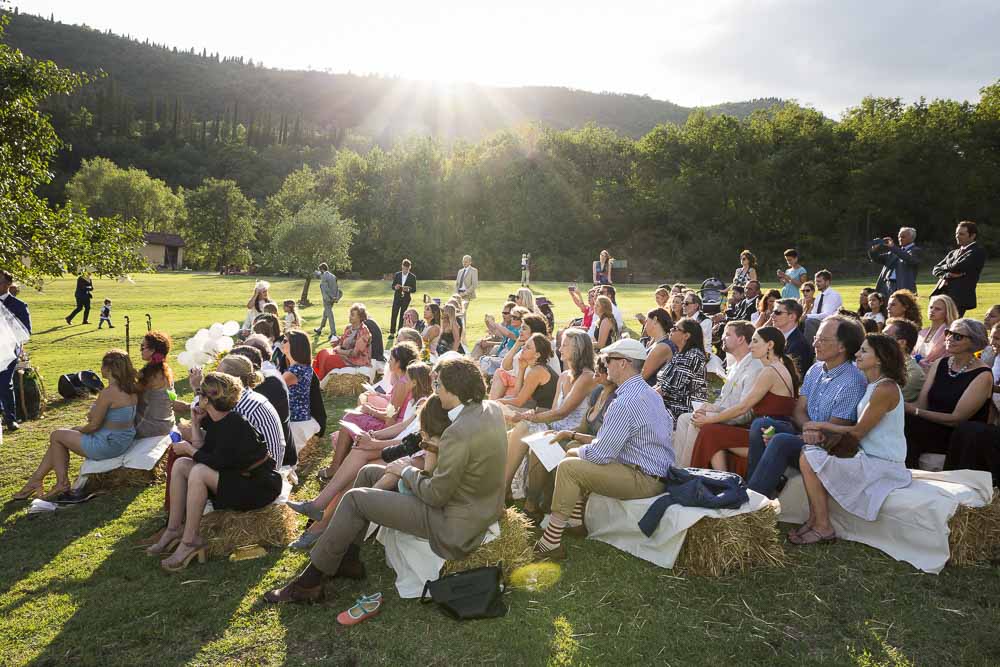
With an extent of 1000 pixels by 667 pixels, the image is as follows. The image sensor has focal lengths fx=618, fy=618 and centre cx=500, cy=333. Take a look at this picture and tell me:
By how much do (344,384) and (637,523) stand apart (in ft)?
22.7

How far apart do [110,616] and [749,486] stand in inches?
190

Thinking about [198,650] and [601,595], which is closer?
[198,650]

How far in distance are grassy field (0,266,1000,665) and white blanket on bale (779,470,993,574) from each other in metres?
0.13

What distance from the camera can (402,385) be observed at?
20.5ft

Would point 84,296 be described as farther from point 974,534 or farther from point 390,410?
point 974,534

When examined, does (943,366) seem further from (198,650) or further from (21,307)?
(21,307)

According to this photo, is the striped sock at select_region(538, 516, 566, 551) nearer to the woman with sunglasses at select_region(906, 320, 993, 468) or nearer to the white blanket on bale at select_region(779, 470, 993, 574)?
the white blanket on bale at select_region(779, 470, 993, 574)

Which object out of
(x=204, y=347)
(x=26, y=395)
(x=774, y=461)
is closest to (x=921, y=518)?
(x=774, y=461)

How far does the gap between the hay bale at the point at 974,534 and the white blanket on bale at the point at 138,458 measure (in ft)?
23.5

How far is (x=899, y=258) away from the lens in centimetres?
1167

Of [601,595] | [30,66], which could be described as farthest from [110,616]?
[30,66]

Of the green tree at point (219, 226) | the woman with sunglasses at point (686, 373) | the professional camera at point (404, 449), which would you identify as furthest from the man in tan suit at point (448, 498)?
the green tree at point (219, 226)

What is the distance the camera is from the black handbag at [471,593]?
4031mm

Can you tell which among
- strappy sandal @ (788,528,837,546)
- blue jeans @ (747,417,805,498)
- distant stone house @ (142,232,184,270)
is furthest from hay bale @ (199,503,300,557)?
distant stone house @ (142,232,184,270)
